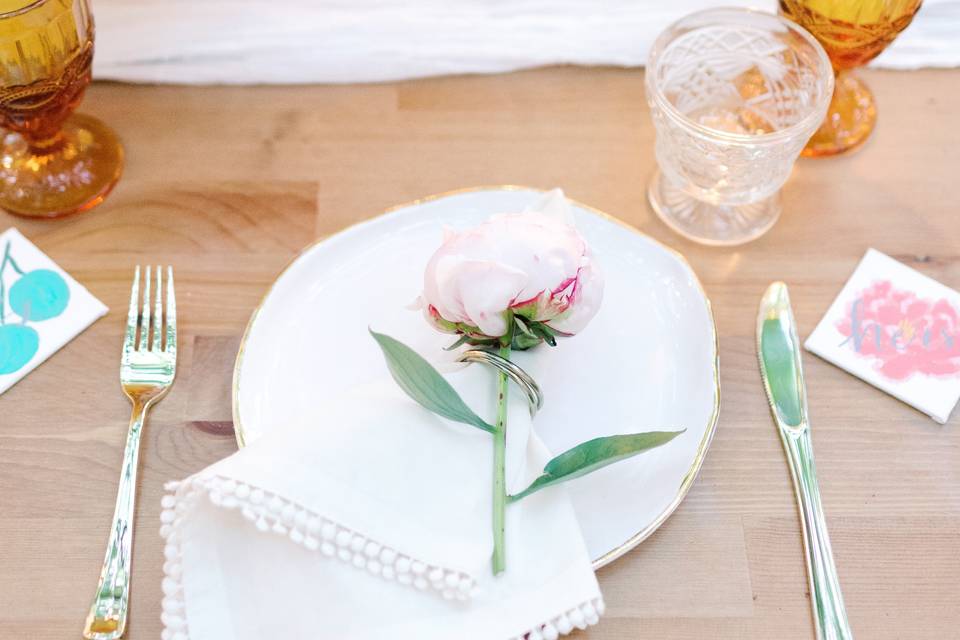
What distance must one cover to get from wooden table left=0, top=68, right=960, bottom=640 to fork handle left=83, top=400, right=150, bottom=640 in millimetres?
10

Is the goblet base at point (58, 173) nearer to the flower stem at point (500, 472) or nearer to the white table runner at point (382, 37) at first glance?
the white table runner at point (382, 37)

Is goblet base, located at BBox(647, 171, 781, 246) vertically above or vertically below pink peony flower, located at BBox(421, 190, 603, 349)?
below

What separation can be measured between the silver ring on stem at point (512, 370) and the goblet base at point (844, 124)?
390mm

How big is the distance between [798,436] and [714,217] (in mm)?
208

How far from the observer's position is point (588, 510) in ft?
2.07

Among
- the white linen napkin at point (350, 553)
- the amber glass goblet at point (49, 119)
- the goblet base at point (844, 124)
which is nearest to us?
the white linen napkin at point (350, 553)

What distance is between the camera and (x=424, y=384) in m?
0.59

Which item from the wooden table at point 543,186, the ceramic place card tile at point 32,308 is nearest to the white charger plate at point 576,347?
the wooden table at point 543,186

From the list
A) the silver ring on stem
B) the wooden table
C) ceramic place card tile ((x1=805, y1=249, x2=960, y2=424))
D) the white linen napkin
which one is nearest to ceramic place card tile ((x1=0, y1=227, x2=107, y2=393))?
the wooden table

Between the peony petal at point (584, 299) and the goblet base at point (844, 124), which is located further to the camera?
the goblet base at point (844, 124)

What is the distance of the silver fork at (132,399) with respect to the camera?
609 mm

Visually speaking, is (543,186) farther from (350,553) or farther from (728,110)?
(350,553)

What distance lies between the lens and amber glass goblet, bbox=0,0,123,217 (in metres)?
0.69

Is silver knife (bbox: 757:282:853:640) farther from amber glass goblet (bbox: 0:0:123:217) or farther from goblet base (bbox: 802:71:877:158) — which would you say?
amber glass goblet (bbox: 0:0:123:217)
